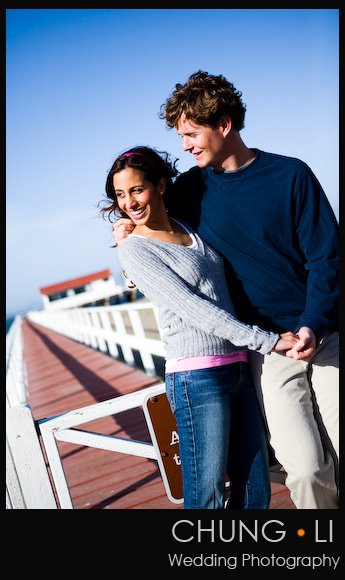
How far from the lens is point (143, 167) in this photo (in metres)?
2.35

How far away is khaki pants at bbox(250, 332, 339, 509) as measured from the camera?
2.27 metres

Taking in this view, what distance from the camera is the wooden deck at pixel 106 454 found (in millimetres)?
3782

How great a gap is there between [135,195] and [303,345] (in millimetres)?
844

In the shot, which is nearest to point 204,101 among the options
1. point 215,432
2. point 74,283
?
point 215,432

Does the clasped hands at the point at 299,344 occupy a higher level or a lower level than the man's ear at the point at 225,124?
lower

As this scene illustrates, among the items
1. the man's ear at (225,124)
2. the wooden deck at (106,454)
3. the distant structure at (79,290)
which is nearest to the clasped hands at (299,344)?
the man's ear at (225,124)

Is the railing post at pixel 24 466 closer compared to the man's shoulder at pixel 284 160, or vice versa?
the man's shoulder at pixel 284 160

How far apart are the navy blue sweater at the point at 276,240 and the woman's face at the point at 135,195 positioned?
0.26 m

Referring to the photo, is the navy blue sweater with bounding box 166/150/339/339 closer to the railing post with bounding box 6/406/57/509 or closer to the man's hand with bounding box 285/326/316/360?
the man's hand with bounding box 285/326/316/360

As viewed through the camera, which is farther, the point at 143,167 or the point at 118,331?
the point at 118,331

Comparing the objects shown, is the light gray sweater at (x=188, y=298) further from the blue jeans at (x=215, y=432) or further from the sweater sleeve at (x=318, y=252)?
the sweater sleeve at (x=318, y=252)

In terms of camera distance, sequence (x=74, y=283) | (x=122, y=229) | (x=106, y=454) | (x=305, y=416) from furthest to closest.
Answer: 1. (x=74, y=283)
2. (x=106, y=454)
3. (x=122, y=229)
4. (x=305, y=416)

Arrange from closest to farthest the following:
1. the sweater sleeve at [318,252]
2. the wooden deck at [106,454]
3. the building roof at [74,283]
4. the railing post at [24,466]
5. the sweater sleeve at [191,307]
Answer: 1. the sweater sleeve at [191,307]
2. the sweater sleeve at [318,252]
3. the railing post at [24,466]
4. the wooden deck at [106,454]
5. the building roof at [74,283]

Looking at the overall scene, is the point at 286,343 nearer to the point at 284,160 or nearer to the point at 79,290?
the point at 284,160
